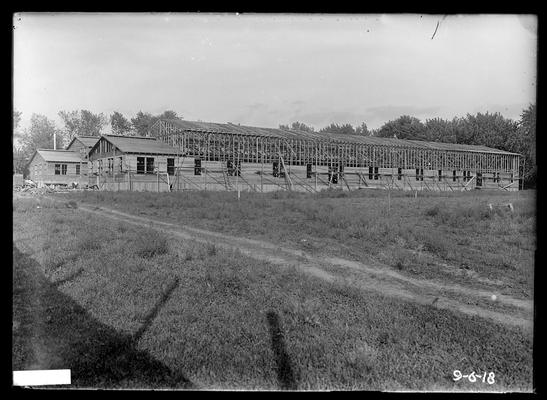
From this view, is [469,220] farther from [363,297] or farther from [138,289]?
[138,289]

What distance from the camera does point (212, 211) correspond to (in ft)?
57.4

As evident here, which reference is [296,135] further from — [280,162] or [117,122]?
[117,122]

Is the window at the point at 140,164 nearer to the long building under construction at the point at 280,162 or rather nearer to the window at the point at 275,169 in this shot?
the long building under construction at the point at 280,162

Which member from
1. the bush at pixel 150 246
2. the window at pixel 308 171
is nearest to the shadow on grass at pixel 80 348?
the bush at pixel 150 246

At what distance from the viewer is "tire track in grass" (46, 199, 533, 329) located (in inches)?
252

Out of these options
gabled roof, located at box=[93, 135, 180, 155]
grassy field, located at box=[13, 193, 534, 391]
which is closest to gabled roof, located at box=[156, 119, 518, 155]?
gabled roof, located at box=[93, 135, 180, 155]

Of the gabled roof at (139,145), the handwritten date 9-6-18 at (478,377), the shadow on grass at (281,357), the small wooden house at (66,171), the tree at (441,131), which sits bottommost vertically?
the handwritten date 9-6-18 at (478,377)

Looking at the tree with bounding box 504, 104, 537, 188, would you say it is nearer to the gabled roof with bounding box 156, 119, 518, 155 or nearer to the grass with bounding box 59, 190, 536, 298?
the grass with bounding box 59, 190, 536, 298

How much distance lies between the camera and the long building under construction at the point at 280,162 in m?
29.9

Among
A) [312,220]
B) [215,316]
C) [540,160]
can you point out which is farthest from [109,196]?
[540,160]

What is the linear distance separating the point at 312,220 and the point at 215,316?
1007cm

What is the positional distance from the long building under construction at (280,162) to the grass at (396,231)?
975 cm

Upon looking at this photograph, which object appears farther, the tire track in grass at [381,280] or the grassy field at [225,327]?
the tire track in grass at [381,280]

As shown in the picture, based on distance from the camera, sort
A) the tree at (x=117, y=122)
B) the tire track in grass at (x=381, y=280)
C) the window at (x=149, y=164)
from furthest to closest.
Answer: the window at (x=149, y=164), the tree at (x=117, y=122), the tire track in grass at (x=381, y=280)
